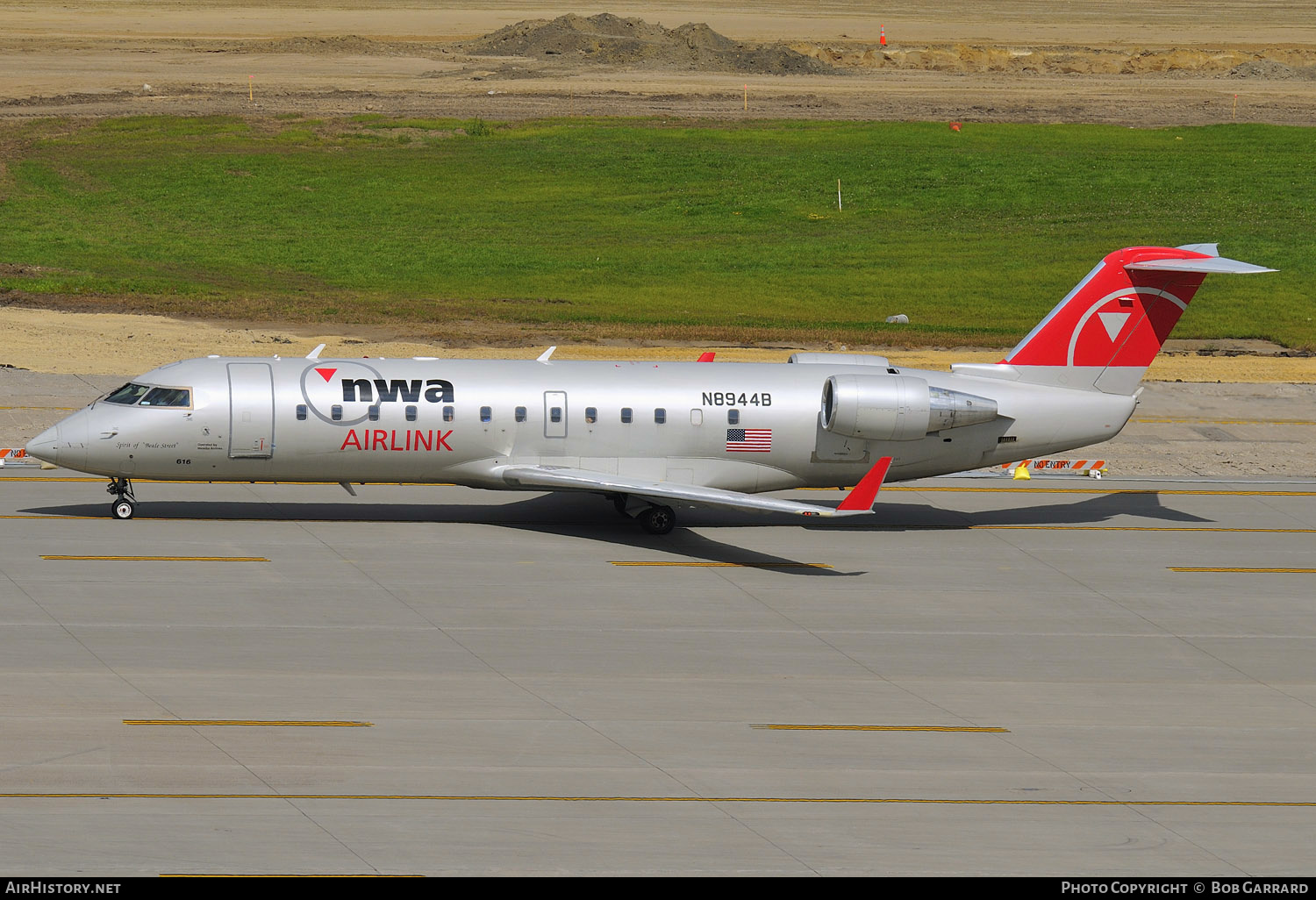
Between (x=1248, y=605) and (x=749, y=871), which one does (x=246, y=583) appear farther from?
(x=1248, y=605)


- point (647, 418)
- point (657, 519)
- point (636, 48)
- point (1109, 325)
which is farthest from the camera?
point (636, 48)

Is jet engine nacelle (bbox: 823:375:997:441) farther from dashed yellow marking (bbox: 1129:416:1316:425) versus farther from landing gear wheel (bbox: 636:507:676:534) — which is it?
dashed yellow marking (bbox: 1129:416:1316:425)

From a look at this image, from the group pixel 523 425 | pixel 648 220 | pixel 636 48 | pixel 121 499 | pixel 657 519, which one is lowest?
pixel 657 519

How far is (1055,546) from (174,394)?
18.1m

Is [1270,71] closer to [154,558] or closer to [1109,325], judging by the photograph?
[1109,325]

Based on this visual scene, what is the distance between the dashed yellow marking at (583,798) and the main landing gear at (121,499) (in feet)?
42.4

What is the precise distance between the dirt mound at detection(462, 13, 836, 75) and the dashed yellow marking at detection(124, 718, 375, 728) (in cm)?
8696

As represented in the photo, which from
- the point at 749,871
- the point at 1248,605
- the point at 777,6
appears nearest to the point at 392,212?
the point at 1248,605

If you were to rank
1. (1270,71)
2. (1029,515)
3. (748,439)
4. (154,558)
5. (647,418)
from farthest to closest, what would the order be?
(1270,71) → (1029,515) → (748,439) → (647,418) → (154,558)

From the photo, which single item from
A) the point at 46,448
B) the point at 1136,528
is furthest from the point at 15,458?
the point at 1136,528

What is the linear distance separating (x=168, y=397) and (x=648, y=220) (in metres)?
39.7

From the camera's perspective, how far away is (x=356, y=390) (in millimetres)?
30422

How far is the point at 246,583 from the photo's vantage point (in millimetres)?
27438

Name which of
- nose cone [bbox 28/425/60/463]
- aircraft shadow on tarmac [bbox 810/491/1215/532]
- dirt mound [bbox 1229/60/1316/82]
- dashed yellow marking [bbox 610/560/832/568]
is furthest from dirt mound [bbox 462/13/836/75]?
nose cone [bbox 28/425/60/463]
